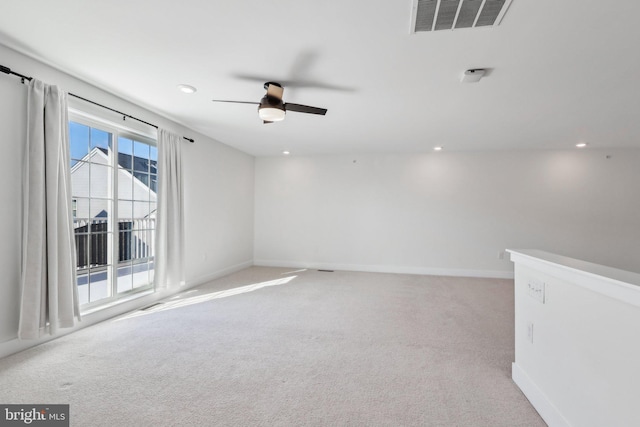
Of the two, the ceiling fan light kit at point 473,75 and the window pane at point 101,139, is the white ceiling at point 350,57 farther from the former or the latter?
the window pane at point 101,139

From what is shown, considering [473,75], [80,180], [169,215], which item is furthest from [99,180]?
[473,75]

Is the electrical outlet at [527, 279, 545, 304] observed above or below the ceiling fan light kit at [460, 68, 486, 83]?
below

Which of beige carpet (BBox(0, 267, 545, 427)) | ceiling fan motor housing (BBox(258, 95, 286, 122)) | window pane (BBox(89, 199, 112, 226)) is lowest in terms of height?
beige carpet (BBox(0, 267, 545, 427))

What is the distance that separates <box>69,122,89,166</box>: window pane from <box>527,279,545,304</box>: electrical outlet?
4.32 metres

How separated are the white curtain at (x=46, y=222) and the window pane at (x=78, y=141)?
427mm

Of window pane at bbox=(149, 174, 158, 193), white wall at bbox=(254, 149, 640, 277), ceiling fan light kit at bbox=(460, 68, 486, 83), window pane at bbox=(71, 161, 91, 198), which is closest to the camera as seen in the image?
ceiling fan light kit at bbox=(460, 68, 486, 83)

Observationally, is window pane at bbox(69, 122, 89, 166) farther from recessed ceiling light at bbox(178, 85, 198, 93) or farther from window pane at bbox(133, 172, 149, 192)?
recessed ceiling light at bbox(178, 85, 198, 93)

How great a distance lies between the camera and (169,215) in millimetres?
3904

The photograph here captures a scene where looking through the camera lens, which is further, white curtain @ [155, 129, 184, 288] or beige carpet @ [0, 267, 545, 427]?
white curtain @ [155, 129, 184, 288]

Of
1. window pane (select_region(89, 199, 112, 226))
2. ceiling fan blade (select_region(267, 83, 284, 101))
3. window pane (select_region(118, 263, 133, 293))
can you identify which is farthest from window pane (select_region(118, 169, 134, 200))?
ceiling fan blade (select_region(267, 83, 284, 101))

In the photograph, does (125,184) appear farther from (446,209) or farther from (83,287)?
(446,209)

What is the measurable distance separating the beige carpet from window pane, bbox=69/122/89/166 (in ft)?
6.04

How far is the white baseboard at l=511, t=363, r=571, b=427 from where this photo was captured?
5.07ft

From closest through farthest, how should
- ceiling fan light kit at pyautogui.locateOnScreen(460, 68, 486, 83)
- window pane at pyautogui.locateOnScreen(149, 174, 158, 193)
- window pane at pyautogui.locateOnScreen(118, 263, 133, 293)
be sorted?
ceiling fan light kit at pyautogui.locateOnScreen(460, 68, 486, 83) → window pane at pyautogui.locateOnScreen(118, 263, 133, 293) → window pane at pyautogui.locateOnScreen(149, 174, 158, 193)
